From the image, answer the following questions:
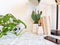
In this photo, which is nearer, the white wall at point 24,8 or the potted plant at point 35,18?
the potted plant at point 35,18

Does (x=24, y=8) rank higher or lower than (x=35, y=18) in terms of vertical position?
higher

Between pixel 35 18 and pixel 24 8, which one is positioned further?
pixel 24 8

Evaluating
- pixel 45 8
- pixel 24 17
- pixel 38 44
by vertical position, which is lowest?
pixel 38 44

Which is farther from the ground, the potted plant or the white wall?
the white wall

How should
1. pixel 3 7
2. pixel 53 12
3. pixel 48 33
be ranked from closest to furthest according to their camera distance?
pixel 48 33 < pixel 3 7 < pixel 53 12

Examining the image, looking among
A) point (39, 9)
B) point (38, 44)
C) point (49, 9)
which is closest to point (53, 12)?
point (49, 9)

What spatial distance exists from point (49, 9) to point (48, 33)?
13.9 inches

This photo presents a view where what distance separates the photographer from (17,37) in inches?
49.3

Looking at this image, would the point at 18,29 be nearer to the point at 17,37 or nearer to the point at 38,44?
the point at 17,37

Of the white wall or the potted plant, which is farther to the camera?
the white wall

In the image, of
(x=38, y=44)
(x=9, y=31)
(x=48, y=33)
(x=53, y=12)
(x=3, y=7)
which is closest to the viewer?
(x=38, y=44)

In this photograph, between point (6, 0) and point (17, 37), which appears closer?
point (17, 37)

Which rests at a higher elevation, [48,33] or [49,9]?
[49,9]

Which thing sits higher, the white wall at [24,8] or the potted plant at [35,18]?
the white wall at [24,8]
